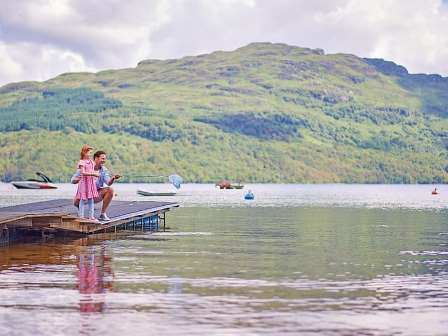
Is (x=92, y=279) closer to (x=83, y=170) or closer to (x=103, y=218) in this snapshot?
(x=83, y=170)

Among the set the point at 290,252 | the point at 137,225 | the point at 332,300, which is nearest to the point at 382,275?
the point at 332,300

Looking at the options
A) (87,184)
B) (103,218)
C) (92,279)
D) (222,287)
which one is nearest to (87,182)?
(87,184)

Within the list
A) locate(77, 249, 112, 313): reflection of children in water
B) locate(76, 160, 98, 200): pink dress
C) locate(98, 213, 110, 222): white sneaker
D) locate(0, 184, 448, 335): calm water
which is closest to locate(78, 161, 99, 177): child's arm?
locate(76, 160, 98, 200): pink dress

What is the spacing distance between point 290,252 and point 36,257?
9.90 m

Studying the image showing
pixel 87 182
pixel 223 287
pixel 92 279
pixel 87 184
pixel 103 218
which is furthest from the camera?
pixel 103 218

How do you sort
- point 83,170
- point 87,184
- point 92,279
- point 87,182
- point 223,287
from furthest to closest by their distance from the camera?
point 87,184 < point 87,182 < point 83,170 < point 92,279 < point 223,287

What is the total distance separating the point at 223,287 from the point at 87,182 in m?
14.1

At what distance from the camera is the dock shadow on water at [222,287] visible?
60.8 ft

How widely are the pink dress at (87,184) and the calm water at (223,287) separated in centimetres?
200

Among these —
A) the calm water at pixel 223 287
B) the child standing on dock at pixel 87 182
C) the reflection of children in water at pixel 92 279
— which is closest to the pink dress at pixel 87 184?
the child standing on dock at pixel 87 182

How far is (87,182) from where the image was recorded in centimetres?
3688

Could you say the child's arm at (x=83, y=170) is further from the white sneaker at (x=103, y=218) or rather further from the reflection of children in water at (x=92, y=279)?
the white sneaker at (x=103, y=218)

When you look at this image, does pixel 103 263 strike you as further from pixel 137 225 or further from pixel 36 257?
pixel 137 225

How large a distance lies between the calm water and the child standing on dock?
1631mm
